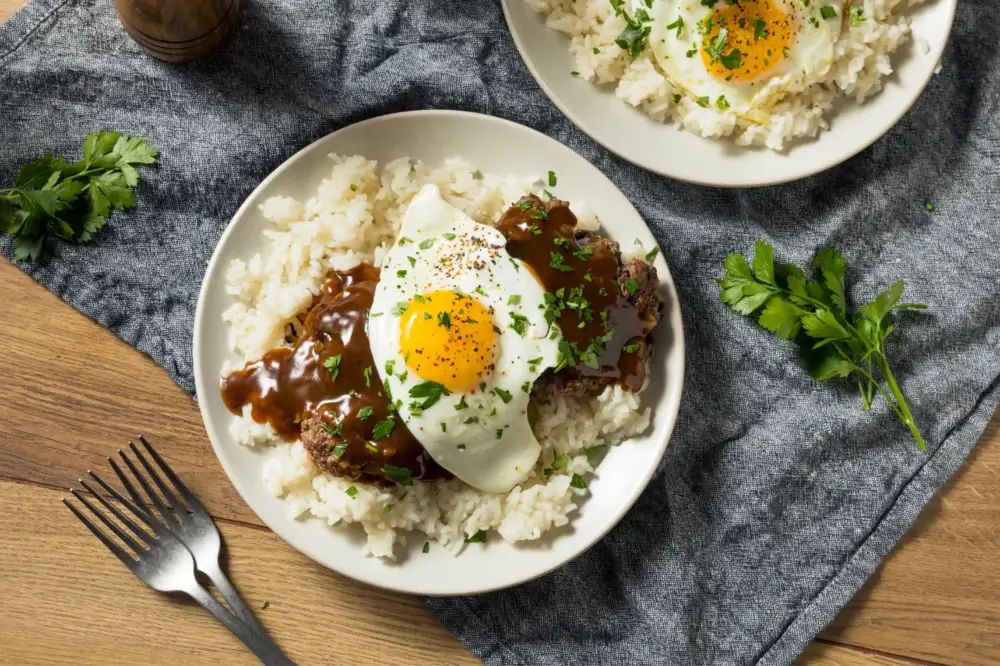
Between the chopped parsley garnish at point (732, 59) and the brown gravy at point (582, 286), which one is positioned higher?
the chopped parsley garnish at point (732, 59)

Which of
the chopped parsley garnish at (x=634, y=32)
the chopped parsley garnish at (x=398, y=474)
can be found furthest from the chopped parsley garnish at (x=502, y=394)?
the chopped parsley garnish at (x=634, y=32)

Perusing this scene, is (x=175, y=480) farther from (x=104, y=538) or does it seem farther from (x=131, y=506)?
(x=104, y=538)

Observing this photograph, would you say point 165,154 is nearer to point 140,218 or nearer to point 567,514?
point 140,218

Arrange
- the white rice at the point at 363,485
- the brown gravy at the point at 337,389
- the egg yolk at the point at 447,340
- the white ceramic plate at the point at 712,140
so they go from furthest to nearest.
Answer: the white ceramic plate at the point at 712,140 < the white rice at the point at 363,485 < the brown gravy at the point at 337,389 < the egg yolk at the point at 447,340

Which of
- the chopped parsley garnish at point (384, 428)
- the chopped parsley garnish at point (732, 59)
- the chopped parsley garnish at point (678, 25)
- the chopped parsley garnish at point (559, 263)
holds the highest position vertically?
the chopped parsley garnish at point (678, 25)

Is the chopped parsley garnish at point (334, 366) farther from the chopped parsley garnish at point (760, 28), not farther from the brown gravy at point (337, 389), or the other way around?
the chopped parsley garnish at point (760, 28)

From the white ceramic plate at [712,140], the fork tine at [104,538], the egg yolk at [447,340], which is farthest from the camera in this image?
the white ceramic plate at [712,140]

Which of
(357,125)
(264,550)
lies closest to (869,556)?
(264,550)
